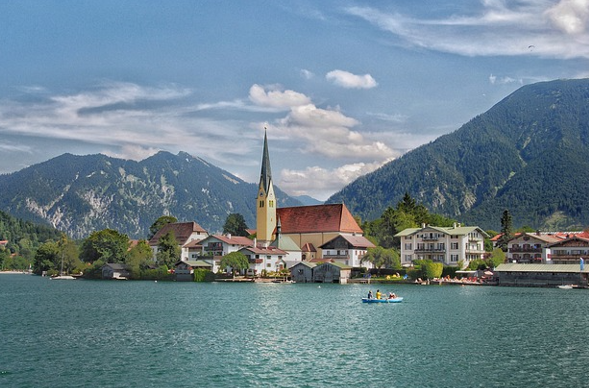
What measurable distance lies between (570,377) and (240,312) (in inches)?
1381

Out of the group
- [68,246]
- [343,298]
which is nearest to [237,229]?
[68,246]

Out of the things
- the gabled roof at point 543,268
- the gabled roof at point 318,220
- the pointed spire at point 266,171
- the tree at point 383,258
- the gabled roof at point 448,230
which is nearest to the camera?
the gabled roof at point 543,268

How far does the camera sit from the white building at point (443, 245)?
398 feet

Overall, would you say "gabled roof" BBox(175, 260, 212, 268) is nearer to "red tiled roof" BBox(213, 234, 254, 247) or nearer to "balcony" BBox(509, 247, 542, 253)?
"red tiled roof" BBox(213, 234, 254, 247)

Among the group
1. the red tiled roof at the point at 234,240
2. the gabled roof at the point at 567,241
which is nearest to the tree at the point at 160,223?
the red tiled roof at the point at 234,240

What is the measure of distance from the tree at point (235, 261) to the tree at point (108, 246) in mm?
29525

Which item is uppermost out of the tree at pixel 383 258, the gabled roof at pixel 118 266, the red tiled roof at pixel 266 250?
the red tiled roof at pixel 266 250

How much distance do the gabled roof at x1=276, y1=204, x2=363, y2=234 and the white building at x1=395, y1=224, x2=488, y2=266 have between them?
17.3 meters

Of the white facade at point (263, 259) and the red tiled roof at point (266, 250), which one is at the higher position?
the red tiled roof at point (266, 250)

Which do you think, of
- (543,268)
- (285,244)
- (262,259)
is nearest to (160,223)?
(285,244)

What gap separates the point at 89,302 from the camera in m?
69.8

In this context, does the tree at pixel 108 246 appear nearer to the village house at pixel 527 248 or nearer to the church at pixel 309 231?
the church at pixel 309 231

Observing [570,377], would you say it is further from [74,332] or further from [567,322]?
[74,332]

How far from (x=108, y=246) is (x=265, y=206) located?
3833 centimetres
